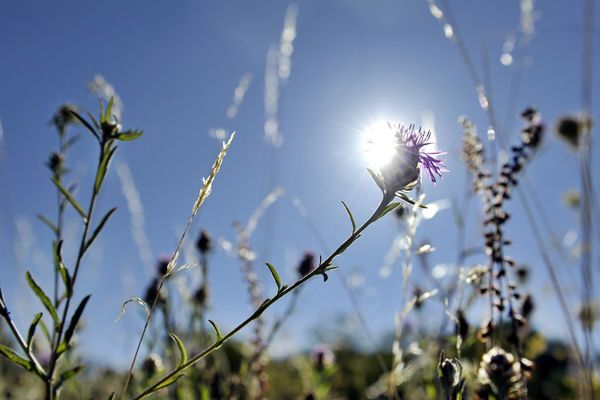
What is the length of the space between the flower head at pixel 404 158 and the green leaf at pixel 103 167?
0.46 metres

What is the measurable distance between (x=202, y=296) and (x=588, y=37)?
178 cm

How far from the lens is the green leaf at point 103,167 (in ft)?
2.80

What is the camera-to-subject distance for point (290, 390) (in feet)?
14.5

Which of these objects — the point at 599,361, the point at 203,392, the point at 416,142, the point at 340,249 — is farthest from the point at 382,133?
the point at 599,361

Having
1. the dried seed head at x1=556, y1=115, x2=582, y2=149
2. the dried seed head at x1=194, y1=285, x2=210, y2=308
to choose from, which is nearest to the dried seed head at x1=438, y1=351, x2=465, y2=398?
the dried seed head at x1=194, y1=285, x2=210, y2=308

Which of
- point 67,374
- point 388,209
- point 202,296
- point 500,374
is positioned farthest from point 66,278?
point 202,296

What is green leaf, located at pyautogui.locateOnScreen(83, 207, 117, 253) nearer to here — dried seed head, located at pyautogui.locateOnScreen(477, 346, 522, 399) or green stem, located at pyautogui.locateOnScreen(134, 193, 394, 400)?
green stem, located at pyautogui.locateOnScreen(134, 193, 394, 400)

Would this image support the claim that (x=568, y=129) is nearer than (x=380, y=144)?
No

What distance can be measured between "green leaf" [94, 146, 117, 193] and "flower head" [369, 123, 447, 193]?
18.0 inches

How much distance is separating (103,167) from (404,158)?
511 mm

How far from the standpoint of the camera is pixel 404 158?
888mm

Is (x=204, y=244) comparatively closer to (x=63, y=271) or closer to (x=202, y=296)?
(x=202, y=296)

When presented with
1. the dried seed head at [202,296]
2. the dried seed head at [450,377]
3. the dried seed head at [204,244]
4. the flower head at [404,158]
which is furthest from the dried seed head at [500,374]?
the dried seed head at [204,244]

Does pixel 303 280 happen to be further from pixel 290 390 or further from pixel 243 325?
pixel 290 390
